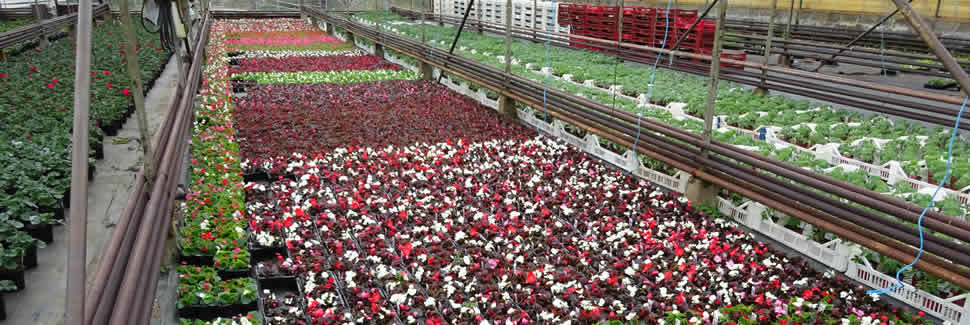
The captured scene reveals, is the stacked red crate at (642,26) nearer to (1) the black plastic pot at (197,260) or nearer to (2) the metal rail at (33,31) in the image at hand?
(1) the black plastic pot at (197,260)

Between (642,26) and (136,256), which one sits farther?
(642,26)

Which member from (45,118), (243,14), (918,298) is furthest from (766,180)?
(243,14)

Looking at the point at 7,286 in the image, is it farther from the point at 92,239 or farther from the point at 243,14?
the point at 243,14

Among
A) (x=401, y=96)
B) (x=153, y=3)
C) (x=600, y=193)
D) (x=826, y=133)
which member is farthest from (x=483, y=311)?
(x=401, y=96)

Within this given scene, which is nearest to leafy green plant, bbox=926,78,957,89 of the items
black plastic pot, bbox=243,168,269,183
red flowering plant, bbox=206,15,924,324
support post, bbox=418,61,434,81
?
red flowering plant, bbox=206,15,924,324

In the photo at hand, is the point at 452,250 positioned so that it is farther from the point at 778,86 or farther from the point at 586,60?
the point at 586,60
